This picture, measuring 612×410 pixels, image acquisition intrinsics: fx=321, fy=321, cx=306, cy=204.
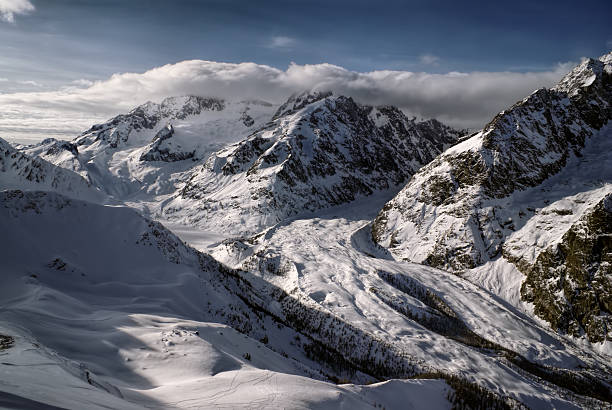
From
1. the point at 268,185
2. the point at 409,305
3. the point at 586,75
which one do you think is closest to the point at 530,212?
the point at 409,305

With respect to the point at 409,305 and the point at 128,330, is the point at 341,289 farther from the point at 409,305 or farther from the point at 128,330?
the point at 128,330

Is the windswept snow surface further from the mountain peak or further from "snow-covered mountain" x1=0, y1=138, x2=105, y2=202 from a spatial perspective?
the mountain peak

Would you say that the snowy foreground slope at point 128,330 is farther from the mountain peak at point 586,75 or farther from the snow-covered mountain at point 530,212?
the mountain peak at point 586,75

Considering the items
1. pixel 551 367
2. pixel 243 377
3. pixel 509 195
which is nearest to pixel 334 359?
pixel 243 377

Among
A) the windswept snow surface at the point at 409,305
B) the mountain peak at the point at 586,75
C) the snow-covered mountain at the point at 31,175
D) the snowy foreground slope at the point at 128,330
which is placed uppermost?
the mountain peak at the point at 586,75

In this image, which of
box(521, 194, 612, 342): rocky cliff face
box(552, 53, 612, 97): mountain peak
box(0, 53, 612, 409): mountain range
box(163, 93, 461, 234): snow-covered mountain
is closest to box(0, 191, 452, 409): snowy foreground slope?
box(0, 53, 612, 409): mountain range

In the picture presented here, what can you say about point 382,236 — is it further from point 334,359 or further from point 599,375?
point 334,359

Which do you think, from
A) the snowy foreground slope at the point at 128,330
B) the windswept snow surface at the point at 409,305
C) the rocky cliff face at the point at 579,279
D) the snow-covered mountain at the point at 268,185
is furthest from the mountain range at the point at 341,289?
the snow-covered mountain at the point at 268,185
